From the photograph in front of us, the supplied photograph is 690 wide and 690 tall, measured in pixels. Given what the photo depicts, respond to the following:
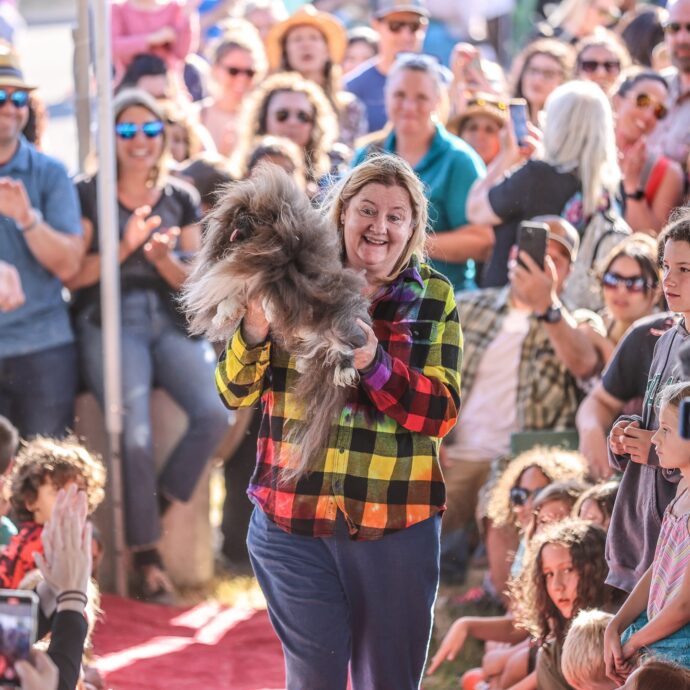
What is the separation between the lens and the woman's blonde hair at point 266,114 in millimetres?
6297

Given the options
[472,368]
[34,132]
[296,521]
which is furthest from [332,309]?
[34,132]

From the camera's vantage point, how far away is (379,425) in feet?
9.96

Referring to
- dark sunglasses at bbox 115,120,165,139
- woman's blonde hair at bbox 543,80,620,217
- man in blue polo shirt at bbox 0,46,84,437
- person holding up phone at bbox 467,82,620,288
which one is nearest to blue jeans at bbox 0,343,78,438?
man in blue polo shirt at bbox 0,46,84,437

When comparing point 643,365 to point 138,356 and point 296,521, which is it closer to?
point 296,521

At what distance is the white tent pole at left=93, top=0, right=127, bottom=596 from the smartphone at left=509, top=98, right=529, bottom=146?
168cm

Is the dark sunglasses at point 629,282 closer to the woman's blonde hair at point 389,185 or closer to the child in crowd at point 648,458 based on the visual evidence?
the child in crowd at point 648,458

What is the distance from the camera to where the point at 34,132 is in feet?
18.9

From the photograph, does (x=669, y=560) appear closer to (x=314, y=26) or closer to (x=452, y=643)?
(x=452, y=643)

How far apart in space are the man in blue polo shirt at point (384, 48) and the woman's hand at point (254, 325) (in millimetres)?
4703

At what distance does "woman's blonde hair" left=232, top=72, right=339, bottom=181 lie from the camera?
6.30m

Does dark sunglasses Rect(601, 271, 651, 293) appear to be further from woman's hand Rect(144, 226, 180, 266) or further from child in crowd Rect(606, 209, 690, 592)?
woman's hand Rect(144, 226, 180, 266)

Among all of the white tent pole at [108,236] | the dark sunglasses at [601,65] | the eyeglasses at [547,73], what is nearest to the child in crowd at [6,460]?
the white tent pole at [108,236]

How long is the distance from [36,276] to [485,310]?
187 cm

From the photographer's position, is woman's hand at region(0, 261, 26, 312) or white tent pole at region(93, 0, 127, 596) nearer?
woman's hand at region(0, 261, 26, 312)
